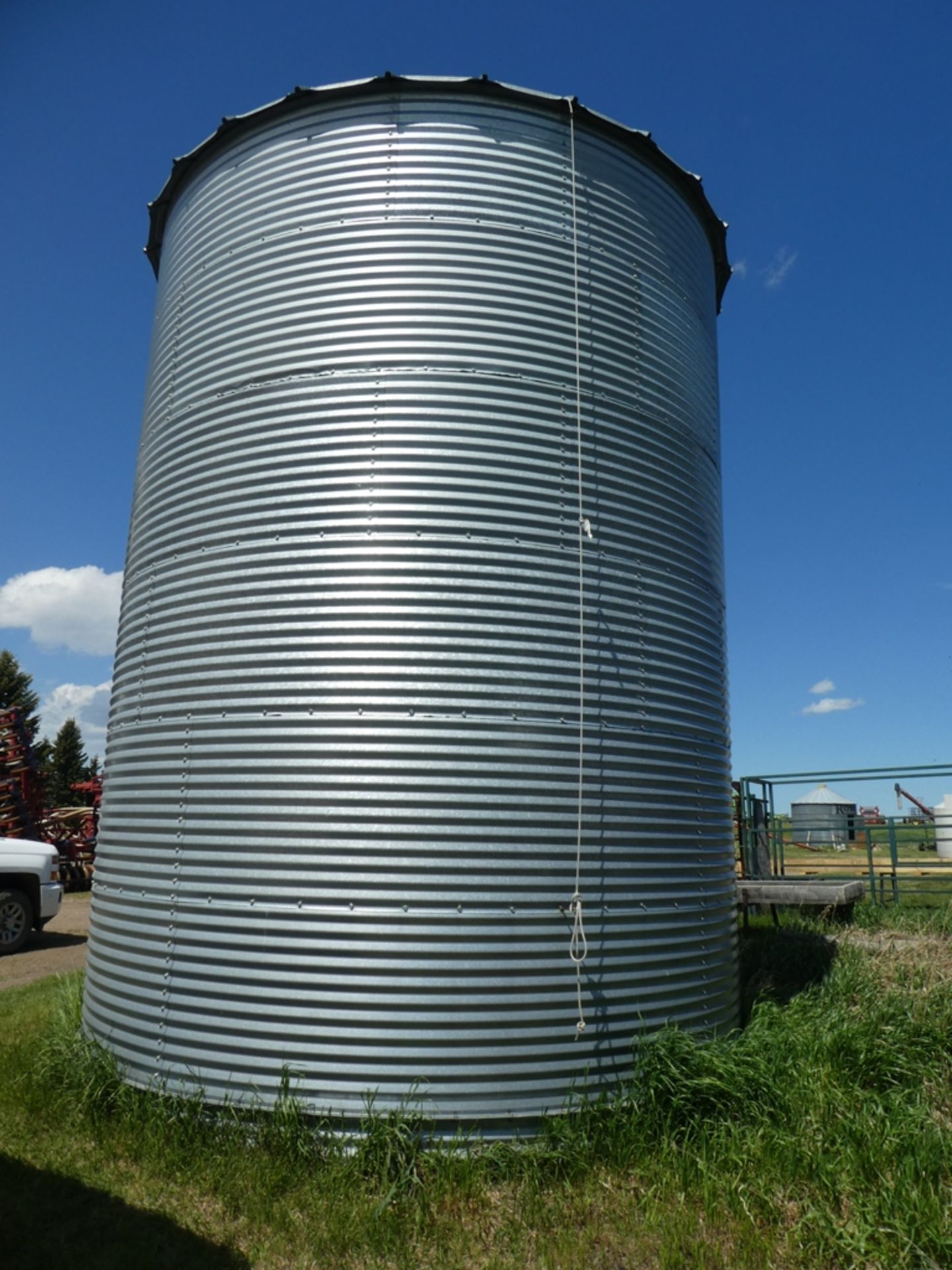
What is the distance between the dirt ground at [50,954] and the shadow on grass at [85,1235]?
5.31 m

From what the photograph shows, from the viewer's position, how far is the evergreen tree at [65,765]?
138ft

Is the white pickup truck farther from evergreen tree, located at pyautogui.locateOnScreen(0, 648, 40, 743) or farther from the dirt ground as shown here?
evergreen tree, located at pyautogui.locateOnScreen(0, 648, 40, 743)

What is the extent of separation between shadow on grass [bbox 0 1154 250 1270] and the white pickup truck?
8.60m

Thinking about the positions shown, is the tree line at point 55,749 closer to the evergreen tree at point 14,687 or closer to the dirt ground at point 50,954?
the evergreen tree at point 14,687

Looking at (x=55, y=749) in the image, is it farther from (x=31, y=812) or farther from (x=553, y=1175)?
(x=553, y=1175)

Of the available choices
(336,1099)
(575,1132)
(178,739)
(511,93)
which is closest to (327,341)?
(511,93)

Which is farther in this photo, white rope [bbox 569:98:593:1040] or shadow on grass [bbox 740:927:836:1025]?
shadow on grass [bbox 740:927:836:1025]

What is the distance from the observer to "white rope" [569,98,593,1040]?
4.98 meters

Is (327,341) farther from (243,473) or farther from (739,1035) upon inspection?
(739,1035)

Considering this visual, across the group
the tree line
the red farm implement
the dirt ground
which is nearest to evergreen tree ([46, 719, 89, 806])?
the tree line

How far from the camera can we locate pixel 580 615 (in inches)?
216

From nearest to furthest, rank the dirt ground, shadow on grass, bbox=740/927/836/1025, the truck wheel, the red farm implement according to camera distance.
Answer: shadow on grass, bbox=740/927/836/1025
the dirt ground
the truck wheel
the red farm implement

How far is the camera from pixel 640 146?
668 cm

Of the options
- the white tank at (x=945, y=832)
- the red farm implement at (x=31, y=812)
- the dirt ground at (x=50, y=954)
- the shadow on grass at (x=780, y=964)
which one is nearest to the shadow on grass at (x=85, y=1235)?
the shadow on grass at (x=780, y=964)
